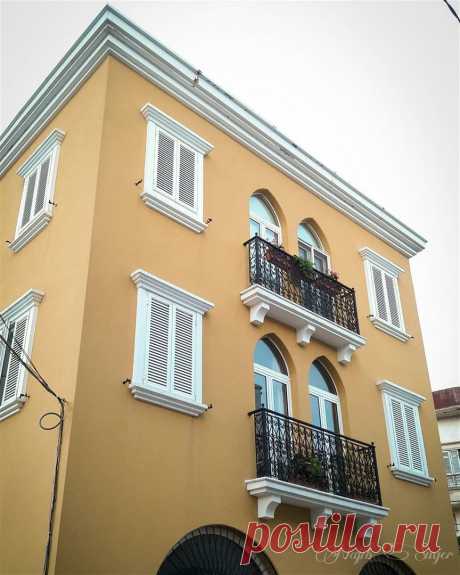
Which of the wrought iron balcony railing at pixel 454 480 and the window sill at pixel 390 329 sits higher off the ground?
the wrought iron balcony railing at pixel 454 480

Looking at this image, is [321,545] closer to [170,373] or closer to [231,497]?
[231,497]

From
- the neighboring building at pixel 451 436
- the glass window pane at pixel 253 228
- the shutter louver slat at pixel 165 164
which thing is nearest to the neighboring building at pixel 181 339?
the shutter louver slat at pixel 165 164

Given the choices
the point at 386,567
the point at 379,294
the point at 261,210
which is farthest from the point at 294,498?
the point at 379,294

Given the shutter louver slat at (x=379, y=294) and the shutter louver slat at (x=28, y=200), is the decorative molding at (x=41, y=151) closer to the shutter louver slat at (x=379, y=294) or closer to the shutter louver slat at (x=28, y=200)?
the shutter louver slat at (x=28, y=200)

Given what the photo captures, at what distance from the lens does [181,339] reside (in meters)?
11.1

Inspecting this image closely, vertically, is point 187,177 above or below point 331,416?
above

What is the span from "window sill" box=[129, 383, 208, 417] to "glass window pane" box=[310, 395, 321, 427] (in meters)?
3.38

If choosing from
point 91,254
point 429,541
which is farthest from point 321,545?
point 91,254

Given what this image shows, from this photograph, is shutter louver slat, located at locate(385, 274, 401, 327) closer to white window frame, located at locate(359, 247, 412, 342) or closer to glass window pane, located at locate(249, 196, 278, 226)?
white window frame, located at locate(359, 247, 412, 342)

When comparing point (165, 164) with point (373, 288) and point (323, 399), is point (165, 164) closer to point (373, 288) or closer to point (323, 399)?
point (323, 399)

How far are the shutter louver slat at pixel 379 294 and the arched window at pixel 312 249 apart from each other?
5.91 feet

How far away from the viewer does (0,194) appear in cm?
1539

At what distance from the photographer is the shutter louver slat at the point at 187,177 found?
12.8 metres

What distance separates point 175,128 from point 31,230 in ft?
11.7
